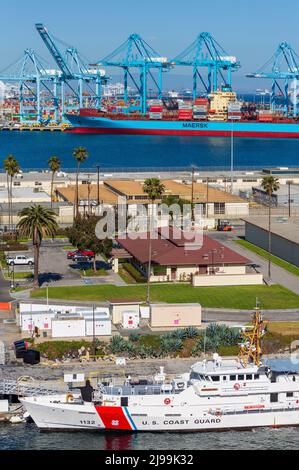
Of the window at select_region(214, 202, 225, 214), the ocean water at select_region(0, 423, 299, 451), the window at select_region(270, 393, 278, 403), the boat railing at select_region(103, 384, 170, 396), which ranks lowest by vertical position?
the ocean water at select_region(0, 423, 299, 451)

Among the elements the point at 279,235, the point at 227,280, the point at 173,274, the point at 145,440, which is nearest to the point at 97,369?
the point at 145,440

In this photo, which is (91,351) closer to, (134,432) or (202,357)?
(202,357)

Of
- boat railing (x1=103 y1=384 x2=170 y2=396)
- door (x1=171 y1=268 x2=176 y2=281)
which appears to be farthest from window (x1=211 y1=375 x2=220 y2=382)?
door (x1=171 y1=268 x2=176 y2=281)

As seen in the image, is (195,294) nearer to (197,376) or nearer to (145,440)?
(197,376)

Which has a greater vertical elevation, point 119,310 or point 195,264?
point 195,264

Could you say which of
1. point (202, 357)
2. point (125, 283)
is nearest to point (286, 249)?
point (125, 283)

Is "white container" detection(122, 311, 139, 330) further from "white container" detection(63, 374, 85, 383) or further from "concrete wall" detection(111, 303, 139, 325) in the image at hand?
"white container" detection(63, 374, 85, 383)
